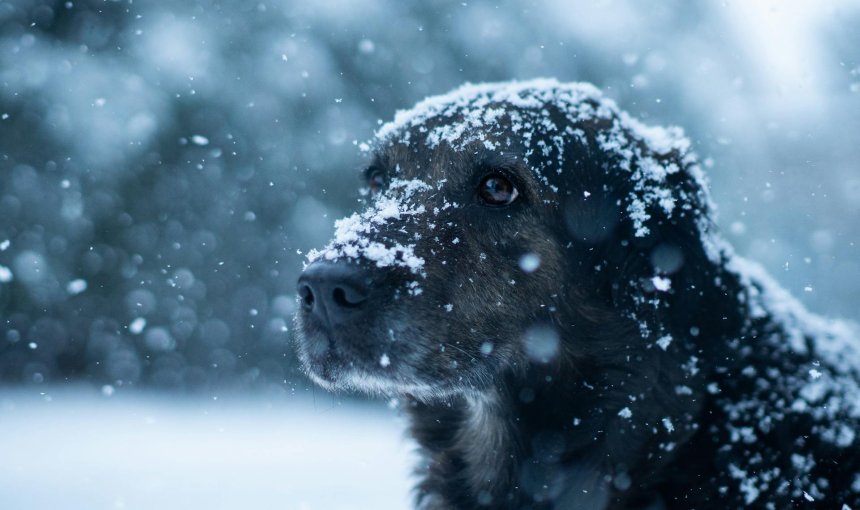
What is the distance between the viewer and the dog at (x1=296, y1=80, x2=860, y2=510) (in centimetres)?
282

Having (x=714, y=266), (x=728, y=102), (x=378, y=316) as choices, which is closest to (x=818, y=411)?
(x=714, y=266)

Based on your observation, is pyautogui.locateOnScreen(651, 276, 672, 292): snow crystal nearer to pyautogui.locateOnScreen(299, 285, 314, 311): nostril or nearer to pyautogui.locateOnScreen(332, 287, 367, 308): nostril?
pyautogui.locateOnScreen(332, 287, 367, 308): nostril

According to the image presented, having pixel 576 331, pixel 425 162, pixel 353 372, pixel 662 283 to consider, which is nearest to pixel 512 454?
pixel 576 331

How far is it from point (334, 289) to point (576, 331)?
113 centimetres

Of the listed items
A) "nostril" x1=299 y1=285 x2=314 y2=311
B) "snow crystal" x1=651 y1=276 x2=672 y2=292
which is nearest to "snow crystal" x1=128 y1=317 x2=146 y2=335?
"nostril" x1=299 y1=285 x2=314 y2=311

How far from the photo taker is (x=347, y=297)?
281 cm

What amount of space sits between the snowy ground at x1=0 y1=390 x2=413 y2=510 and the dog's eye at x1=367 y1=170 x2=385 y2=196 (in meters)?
1.18

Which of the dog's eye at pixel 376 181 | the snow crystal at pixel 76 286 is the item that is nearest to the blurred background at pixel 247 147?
the snow crystal at pixel 76 286

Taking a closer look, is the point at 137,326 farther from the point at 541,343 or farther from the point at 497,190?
the point at 541,343

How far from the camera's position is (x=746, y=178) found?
14.2 metres

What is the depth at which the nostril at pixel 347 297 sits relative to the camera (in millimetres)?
2797

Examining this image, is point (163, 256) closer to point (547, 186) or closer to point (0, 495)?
point (0, 495)

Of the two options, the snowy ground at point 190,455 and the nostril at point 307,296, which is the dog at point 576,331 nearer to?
the nostril at point 307,296

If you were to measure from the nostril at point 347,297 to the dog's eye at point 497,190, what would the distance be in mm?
826
